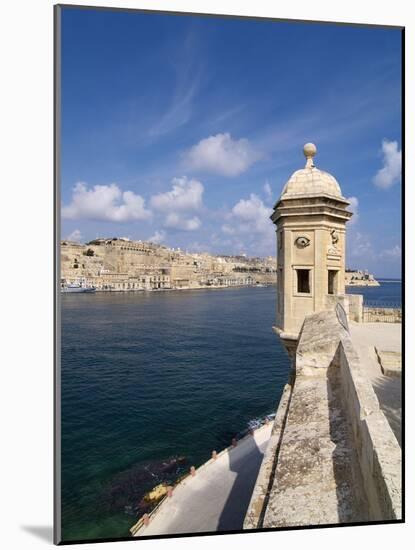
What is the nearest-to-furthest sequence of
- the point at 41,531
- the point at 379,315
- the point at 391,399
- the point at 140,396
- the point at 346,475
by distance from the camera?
1. the point at 346,475
2. the point at 41,531
3. the point at 391,399
4. the point at 379,315
5. the point at 140,396

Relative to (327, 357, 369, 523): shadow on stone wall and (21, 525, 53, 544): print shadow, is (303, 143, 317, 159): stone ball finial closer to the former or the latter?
(327, 357, 369, 523): shadow on stone wall

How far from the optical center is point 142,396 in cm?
1855

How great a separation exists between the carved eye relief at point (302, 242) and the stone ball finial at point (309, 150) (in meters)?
1.28

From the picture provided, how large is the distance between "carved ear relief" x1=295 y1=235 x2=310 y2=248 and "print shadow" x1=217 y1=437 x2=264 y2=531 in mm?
4529

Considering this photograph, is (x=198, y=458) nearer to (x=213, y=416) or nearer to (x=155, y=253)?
(x=213, y=416)

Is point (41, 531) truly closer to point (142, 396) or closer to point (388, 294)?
point (388, 294)

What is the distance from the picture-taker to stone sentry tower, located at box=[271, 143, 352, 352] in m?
5.96

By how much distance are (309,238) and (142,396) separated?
14.7 meters

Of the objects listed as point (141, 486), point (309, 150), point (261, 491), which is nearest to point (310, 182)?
point (309, 150)

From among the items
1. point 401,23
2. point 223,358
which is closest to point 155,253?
point 223,358

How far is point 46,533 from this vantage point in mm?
3379

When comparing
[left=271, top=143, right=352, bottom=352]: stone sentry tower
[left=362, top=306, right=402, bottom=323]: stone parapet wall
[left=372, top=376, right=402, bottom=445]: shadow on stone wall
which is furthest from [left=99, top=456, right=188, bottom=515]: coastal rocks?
[left=372, top=376, right=402, bottom=445]: shadow on stone wall

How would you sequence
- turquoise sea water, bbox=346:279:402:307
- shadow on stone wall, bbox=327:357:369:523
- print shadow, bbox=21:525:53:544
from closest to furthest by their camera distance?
shadow on stone wall, bbox=327:357:369:523, print shadow, bbox=21:525:53:544, turquoise sea water, bbox=346:279:402:307

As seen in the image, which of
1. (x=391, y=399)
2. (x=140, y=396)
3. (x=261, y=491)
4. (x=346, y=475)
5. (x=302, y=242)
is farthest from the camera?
(x=140, y=396)
